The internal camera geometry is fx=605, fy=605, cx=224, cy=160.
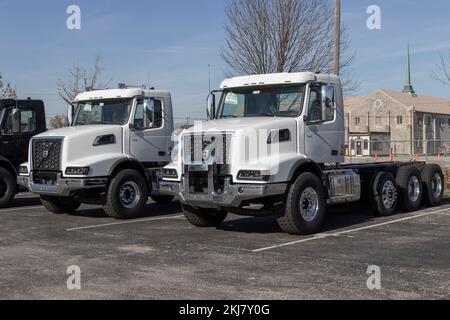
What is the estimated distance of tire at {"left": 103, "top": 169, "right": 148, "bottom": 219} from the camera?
41.3ft

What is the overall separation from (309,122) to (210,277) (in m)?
4.54

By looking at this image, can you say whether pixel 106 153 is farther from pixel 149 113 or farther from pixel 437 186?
pixel 437 186

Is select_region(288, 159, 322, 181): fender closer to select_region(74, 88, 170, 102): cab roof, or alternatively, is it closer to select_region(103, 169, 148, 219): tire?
select_region(103, 169, 148, 219): tire

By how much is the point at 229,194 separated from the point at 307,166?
5.65 ft

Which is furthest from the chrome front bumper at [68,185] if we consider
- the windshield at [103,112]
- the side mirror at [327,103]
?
the side mirror at [327,103]

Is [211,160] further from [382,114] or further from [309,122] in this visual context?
[382,114]

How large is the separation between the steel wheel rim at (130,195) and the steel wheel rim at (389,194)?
17.3 ft

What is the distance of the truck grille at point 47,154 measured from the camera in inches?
490

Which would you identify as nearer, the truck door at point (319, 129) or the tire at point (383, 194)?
the truck door at point (319, 129)

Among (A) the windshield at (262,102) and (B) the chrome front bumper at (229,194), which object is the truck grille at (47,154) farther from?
(A) the windshield at (262,102)

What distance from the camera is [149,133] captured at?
1376 centimetres

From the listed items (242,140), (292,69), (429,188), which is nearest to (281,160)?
(242,140)

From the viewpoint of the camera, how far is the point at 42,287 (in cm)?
682

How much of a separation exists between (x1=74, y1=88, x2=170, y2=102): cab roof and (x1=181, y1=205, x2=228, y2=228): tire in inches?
131
